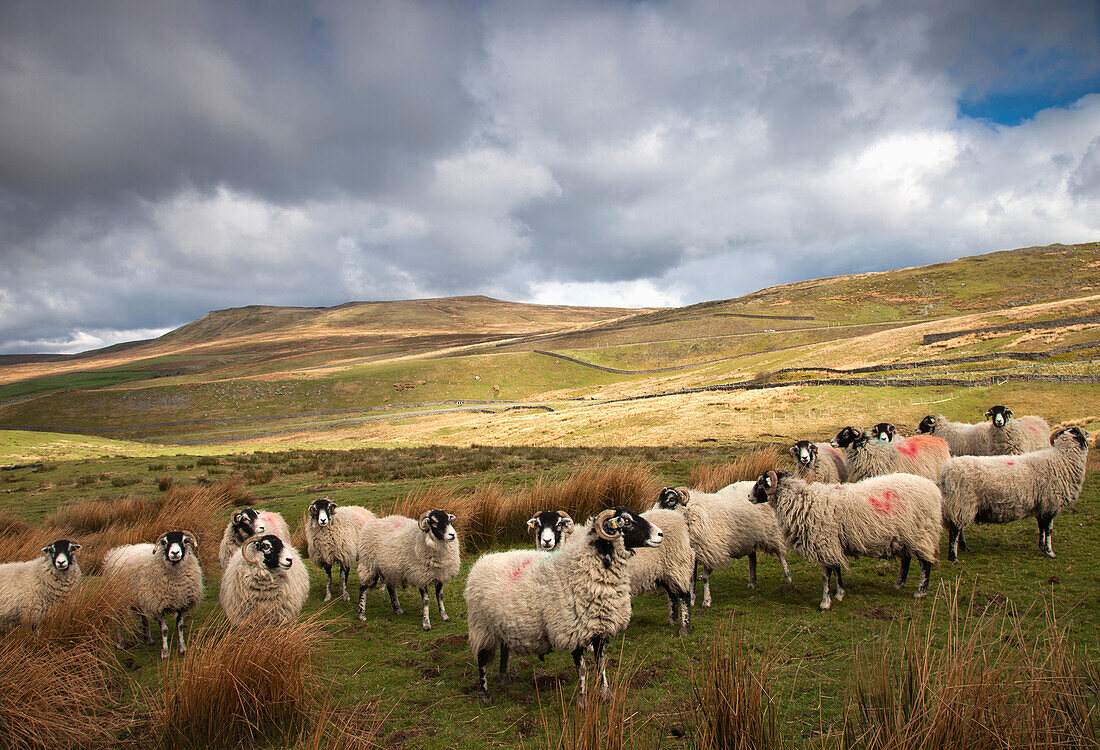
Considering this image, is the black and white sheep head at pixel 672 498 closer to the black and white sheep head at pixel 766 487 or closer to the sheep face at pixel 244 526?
the black and white sheep head at pixel 766 487

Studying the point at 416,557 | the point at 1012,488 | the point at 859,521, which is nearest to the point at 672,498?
the point at 859,521

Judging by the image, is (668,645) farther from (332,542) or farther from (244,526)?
(244,526)

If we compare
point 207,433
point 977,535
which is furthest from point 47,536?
point 207,433

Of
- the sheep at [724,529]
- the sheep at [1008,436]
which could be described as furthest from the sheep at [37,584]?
the sheep at [1008,436]

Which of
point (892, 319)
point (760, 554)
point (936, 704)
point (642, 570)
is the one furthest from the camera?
point (892, 319)

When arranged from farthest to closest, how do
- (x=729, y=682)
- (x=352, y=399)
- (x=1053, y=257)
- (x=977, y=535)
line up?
(x=1053, y=257), (x=352, y=399), (x=977, y=535), (x=729, y=682)

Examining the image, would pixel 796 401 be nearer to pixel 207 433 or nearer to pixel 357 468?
pixel 357 468

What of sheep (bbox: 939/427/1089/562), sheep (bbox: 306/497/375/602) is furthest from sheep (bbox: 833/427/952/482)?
sheep (bbox: 306/497/375/602)

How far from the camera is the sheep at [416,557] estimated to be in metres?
7.95

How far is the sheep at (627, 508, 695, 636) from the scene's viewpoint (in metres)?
6.95

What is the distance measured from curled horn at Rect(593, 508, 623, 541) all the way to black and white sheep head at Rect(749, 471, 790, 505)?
350cm

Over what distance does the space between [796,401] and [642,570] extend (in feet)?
99.1

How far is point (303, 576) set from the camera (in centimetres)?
782

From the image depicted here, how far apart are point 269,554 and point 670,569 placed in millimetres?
5274
